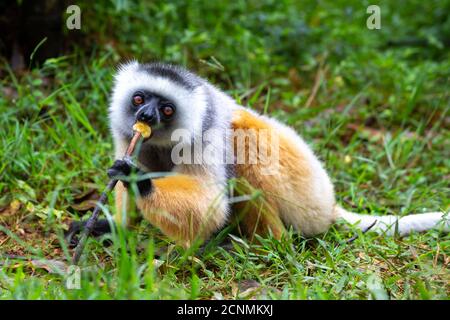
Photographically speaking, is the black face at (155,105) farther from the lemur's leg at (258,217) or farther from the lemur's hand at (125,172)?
the lemur's leg at (258,217)

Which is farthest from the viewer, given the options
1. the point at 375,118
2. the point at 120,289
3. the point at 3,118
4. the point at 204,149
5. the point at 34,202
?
the point at 375,118

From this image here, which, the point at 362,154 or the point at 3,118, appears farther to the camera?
the point at 362,154

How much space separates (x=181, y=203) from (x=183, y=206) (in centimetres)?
3

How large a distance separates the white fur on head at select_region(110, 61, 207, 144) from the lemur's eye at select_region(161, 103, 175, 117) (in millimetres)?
41

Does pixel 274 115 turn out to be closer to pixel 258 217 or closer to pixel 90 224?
pixel 258 217

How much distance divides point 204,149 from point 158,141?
0.40m

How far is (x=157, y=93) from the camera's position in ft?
15.1

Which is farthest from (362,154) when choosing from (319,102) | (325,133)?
(319,102)

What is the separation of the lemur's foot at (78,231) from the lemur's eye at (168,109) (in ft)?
4.14

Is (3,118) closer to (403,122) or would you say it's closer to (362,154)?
(362,154)

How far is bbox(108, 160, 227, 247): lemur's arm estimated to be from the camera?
172 inches

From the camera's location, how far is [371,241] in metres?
5.05

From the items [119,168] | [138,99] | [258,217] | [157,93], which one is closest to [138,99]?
[138,99]

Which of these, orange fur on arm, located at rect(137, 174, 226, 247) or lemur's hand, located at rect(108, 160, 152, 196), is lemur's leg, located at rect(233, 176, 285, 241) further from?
lemur's hand, located at rect(108, 160, 152, 196)
